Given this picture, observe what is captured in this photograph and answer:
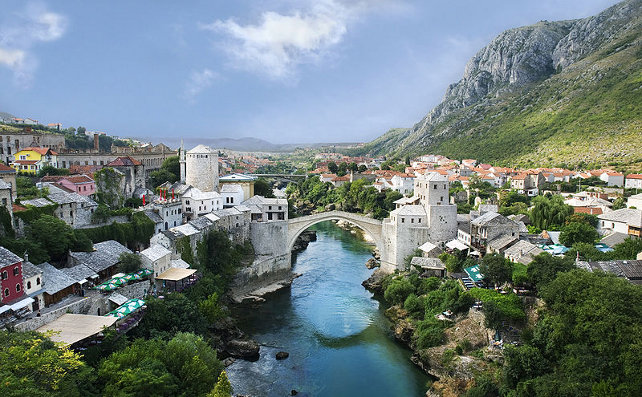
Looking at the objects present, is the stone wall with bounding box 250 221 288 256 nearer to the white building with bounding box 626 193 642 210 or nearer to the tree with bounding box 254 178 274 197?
the tree with bounding box 254 178 274 197

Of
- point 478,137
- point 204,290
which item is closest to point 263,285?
point 204,290

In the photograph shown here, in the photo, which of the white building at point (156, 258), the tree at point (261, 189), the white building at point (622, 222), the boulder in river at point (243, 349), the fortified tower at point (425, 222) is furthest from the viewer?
the tree at point (261, 189)

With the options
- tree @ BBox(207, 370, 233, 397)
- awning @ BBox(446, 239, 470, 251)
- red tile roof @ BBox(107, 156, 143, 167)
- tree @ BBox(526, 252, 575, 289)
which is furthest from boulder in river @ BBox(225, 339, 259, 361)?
red tile roof @ BBox(107, 156, 143, 167)

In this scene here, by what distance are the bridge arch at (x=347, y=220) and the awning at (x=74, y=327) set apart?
57.7 feet

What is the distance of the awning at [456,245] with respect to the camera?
26500mm

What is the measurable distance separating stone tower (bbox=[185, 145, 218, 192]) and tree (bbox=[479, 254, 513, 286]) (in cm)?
2185

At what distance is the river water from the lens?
60.4 ft

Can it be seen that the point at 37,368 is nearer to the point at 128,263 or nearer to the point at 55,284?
the point at 55,284

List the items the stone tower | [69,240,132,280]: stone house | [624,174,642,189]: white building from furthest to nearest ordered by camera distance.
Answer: [624,174,642,189]: white building → the stone tower → [69,240,132,280]: stone house

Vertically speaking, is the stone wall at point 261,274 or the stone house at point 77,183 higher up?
the stone house at point 77,183

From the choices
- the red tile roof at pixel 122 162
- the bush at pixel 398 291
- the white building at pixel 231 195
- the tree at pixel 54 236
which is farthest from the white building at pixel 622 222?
the red tile roof at pixel 122 162

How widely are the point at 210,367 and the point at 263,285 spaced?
45.7 feet

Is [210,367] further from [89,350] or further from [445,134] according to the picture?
[445,134]

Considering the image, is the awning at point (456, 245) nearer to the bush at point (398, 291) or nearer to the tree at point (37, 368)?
the bush at point (398, 291)
